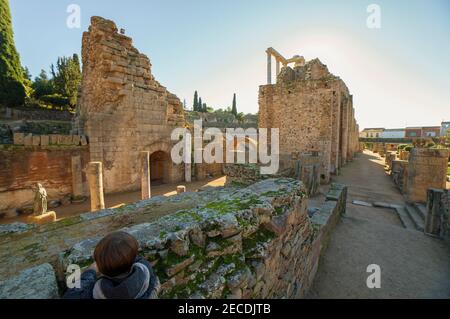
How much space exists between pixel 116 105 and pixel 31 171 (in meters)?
4.46

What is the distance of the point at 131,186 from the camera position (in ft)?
35.3

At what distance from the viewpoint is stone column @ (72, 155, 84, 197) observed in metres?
9.08

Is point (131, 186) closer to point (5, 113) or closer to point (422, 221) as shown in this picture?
point (422, 221)

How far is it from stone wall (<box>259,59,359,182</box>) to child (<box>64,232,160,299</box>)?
44.2 ft

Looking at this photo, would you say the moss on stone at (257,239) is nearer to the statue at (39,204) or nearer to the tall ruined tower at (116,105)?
the statue at (39,204)

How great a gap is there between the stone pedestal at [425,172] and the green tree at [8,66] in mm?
28295

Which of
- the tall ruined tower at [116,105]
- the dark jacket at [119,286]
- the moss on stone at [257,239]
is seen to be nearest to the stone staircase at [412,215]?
the moss on stone at [257,239]

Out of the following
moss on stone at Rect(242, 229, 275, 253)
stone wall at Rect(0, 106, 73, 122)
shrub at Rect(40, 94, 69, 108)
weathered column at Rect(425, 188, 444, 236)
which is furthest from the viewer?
shrub at Rect(40, 94, 69, 108)

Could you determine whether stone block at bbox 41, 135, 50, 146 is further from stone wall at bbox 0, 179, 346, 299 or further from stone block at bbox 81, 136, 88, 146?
stone wall at bbox 0, 179, 346, 299

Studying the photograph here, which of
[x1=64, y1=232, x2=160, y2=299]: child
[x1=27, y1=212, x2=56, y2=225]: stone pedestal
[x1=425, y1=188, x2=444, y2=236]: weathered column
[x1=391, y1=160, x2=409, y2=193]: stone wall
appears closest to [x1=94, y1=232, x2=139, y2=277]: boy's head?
[x1=64, y1=232, x2=160, y2=299]: child

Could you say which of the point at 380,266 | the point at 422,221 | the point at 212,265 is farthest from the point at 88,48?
the point at 422,221

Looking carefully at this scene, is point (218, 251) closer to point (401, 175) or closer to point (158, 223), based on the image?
point (158, 223)

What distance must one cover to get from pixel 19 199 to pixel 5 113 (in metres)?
15.1

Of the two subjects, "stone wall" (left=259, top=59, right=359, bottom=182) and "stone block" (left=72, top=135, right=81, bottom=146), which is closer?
"stone block" (left=72, top=135, right=81, bottom=146)
